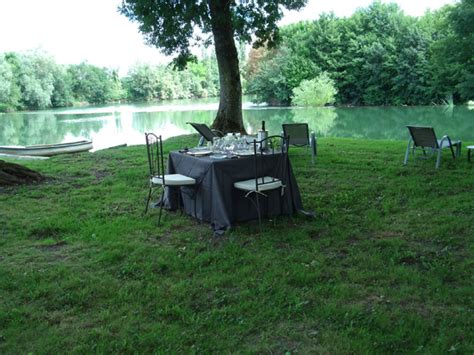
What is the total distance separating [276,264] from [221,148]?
6.08ft

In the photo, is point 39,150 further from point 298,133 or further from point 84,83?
point 84,83

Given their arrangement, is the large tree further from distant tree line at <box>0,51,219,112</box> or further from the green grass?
distant tree line at <box>0,51,219,112</box>

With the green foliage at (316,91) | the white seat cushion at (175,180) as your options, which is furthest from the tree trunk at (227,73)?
the green foliage at (316,91)

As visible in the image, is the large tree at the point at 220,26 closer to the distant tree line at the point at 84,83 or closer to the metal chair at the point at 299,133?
the metal chair at the point at 299,133

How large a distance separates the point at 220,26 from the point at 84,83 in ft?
169

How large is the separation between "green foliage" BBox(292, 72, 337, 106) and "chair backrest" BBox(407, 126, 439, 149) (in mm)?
33017

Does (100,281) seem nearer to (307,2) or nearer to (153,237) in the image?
(153,237)

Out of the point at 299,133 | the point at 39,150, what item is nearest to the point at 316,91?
the point at 39,150

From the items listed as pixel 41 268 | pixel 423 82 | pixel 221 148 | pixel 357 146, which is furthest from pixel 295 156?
pixel 423 82

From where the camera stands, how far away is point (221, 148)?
200 inches

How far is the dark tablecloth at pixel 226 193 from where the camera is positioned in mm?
4453

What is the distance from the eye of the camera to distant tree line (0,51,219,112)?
43.2 metres

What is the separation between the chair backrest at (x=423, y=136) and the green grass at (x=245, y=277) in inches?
59.8

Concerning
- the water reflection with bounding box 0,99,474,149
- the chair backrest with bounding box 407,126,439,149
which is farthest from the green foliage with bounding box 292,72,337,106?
the chair backrest with bounding box 407,126,439,149
